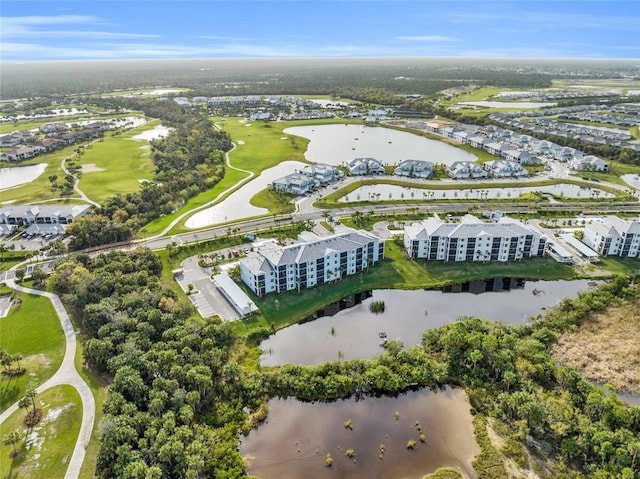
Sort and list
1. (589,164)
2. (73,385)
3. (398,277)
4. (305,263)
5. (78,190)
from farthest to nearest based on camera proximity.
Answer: (589,164) < (78,190) < (398,277) < (305,263) < (73,385)

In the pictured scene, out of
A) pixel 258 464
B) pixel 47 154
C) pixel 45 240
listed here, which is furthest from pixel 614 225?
pixel 47 154

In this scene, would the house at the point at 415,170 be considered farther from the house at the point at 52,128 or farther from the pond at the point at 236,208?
the house at the point at 52,128

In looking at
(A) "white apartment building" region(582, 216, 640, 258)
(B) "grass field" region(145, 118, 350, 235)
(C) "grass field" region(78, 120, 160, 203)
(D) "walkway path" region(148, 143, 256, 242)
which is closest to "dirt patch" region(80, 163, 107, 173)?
(C) "grass field" region(78, 120, 160, 203)

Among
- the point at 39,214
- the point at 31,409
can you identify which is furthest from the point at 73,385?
the point at 39,214

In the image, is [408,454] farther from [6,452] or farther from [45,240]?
[45,240]

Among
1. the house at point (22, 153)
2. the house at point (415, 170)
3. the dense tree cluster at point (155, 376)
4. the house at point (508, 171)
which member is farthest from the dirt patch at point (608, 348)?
the house at point (22, 153)

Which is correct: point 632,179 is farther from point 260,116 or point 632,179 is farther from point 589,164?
point 260,116
